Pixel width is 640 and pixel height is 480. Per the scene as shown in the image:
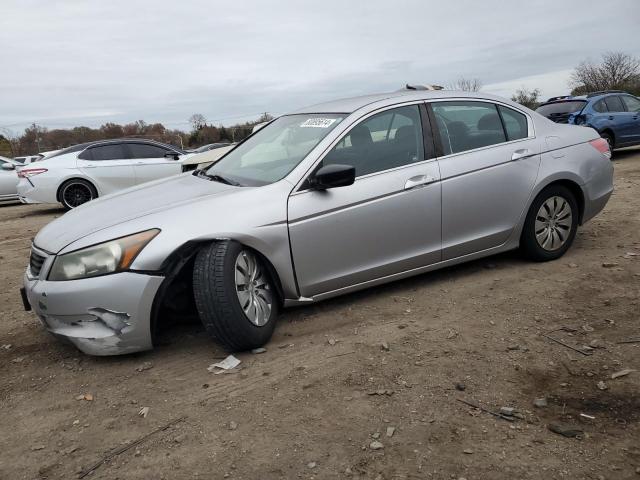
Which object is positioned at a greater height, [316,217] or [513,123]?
[513,123]

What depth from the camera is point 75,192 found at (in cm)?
1116

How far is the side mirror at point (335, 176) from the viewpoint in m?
3.78

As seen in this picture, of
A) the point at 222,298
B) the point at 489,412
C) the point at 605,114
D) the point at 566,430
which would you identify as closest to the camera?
the point at 566,430

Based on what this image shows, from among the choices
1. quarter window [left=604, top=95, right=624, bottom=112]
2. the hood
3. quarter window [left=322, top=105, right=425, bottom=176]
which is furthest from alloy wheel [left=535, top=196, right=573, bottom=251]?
quarter window [left=604, top=95, right=624, bottom=112]

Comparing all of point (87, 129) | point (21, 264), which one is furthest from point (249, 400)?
point (87, 129)

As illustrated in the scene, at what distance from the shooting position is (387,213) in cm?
411

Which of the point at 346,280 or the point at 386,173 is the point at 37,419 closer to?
the point at 346,280

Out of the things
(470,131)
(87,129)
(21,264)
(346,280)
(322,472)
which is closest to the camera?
(322,472)

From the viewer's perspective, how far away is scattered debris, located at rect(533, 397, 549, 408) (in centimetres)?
285

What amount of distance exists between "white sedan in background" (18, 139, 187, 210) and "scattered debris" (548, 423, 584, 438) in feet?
32.7

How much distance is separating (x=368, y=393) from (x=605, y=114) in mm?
12064

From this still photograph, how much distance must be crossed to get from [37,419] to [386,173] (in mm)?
2765

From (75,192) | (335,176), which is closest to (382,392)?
(335,176)

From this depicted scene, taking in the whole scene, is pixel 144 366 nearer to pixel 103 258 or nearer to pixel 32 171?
pixel 103 258
